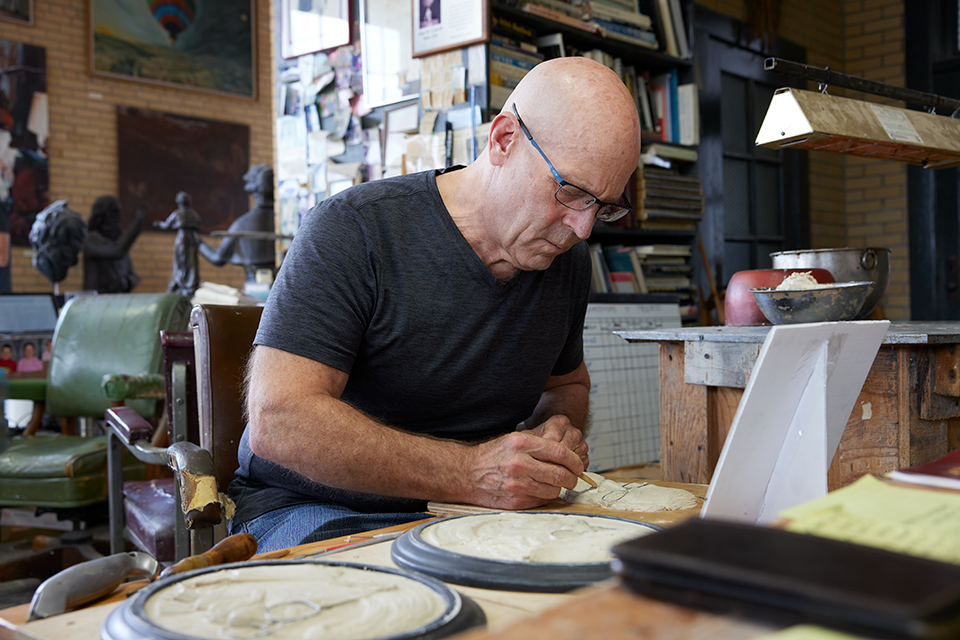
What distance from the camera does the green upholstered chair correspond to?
121 inches

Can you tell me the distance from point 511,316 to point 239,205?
7.45 meters

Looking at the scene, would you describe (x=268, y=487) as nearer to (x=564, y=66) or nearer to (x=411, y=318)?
(x=411, y=318)

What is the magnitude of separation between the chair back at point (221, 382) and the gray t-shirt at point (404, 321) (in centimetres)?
20

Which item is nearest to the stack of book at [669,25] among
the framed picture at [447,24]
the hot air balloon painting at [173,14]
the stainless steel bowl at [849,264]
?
the framed picture at [447,24]

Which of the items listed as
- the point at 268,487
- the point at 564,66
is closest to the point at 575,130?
the point at 564,66

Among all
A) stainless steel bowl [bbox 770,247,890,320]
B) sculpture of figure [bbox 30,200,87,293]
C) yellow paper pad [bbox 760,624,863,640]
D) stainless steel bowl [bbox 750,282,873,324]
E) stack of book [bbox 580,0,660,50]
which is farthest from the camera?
sculpture of figure [bbox 30,200,87,293]

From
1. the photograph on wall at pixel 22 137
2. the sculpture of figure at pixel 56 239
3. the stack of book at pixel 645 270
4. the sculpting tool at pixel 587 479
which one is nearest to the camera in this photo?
the sculpting tool at pixel 587 479

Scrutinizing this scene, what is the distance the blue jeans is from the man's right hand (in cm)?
12

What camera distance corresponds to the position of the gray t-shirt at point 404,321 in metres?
1.34

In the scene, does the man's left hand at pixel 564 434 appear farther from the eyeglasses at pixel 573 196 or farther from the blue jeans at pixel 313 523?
the eyeglasses at pixel 573 196

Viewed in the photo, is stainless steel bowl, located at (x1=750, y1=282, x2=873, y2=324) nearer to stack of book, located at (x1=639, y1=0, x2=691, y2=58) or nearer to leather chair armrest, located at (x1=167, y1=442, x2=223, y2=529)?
leather chair armrest, located at (x1=167, y1=442, x2=223, y2=529)

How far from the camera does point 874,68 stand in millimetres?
5465

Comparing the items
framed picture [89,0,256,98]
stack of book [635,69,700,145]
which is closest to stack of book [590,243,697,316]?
stack of book [635,69,700,145]

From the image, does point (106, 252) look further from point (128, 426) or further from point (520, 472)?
point (520, 472)
